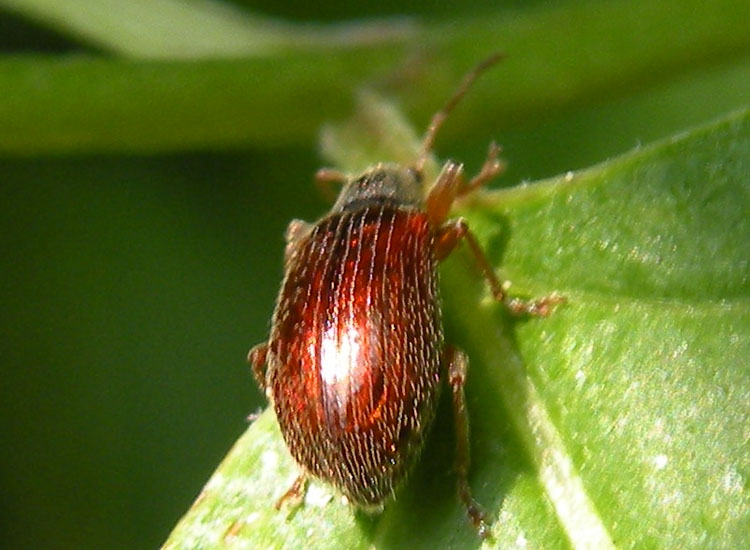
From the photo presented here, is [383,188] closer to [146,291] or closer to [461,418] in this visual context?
[461,418]

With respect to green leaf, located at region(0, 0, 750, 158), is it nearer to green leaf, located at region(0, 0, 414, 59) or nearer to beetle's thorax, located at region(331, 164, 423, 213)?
green leaf, located at region(0, 0, 414, 59)

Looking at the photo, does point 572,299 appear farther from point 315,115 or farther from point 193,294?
point 193,294

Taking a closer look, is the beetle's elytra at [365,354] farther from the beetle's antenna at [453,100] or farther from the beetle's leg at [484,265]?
the beetle's antenna at [453,100]

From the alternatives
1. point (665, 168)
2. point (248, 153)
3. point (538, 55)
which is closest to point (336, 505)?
point (665, 168)

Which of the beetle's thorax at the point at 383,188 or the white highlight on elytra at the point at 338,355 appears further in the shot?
the beetle's thorax at the point at 383,188

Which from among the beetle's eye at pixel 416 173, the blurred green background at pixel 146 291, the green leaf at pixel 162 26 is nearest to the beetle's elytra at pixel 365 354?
the beetle's eye at pixel 416 173

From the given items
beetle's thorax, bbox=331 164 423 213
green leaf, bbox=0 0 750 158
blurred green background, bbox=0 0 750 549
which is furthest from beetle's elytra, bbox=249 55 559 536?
blurred green background, bbox=0 0 750 549

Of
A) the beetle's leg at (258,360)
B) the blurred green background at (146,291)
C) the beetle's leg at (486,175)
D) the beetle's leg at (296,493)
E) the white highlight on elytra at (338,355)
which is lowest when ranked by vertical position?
the blurred green background at (146,291)
